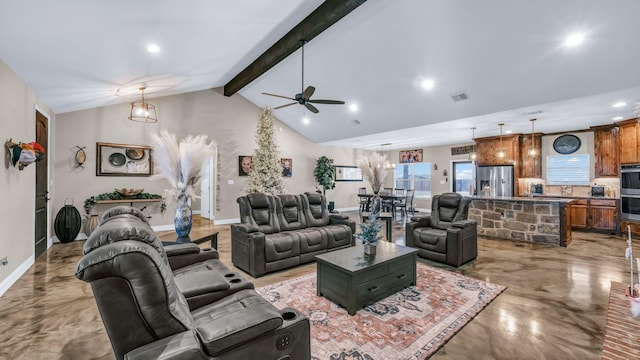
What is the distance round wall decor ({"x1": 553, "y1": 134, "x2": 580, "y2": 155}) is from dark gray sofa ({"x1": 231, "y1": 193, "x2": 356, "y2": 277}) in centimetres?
657

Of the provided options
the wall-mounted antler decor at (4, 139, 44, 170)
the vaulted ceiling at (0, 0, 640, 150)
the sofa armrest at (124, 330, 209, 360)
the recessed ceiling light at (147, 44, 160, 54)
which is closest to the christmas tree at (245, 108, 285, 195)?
the vaulted ceiling at (0, 0, 640, 150)

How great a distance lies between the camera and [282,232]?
426 centimetres

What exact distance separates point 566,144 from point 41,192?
11.5 metres

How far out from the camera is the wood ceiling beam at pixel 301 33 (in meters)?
3.83

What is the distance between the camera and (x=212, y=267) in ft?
7.88

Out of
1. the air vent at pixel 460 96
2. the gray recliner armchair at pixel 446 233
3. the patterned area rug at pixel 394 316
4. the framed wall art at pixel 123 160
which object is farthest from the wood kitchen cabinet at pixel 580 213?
the framed wall art at pixel 123 160

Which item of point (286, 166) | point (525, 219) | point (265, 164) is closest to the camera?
point (525, 219)

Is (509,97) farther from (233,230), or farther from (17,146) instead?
(17,146)

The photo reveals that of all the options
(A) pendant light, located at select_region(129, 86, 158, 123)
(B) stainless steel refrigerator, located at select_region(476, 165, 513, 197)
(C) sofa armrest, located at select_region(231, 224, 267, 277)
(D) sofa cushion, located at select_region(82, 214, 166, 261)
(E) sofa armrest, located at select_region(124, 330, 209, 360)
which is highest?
(A) pendant light, located at select_region(129, 86, 158, 123)

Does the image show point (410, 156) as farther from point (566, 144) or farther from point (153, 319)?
point (153, 319)

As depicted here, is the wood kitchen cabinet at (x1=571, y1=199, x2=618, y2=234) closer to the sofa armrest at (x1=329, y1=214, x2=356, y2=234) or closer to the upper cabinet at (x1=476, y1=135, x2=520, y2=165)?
the upper cabinet at (x1=476, y1=135, x2=520, y2=165)

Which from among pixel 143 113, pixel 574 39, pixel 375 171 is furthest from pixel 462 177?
pixel 143 113

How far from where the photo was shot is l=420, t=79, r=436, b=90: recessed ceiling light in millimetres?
4977

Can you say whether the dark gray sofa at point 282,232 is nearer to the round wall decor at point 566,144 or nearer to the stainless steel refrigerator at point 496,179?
the stainless steel refrigerator at point 496,179
